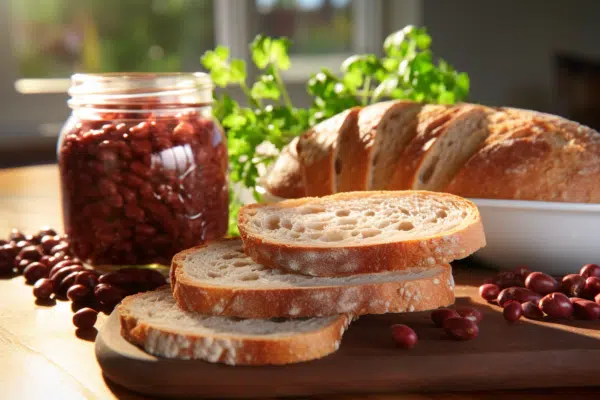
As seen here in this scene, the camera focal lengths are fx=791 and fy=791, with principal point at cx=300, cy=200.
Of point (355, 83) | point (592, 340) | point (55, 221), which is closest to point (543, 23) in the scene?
point (355, 83)

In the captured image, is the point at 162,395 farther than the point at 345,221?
No

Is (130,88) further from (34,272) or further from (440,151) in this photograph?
(440,151)

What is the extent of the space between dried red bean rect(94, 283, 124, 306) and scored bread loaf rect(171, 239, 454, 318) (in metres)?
0.18

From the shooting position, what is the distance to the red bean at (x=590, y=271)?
1.82 metres

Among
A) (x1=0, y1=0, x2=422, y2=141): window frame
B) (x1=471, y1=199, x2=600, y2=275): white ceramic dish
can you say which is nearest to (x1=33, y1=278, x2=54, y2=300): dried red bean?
(x1=471, y1=199, x2=600, y2=275): white ceramic dish

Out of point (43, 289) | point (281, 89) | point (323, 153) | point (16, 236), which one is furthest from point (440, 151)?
point (16, 236)

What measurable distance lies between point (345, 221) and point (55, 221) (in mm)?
1380

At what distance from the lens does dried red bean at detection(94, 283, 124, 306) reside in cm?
175

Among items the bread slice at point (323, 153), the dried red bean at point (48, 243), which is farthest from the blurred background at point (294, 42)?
the bread slice at point (323, 153)

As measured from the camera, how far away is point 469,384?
1.30 meters

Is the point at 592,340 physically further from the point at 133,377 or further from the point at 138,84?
the point at 138,84

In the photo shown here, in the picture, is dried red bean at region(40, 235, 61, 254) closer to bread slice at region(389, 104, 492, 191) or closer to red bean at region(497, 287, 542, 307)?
bread slice at region(389, 104, 492, 191)

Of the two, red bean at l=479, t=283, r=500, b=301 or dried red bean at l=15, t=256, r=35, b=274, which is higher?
red bean at l=479, t=283, r=500, b=301

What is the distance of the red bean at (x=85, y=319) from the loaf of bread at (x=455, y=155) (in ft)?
2.69
